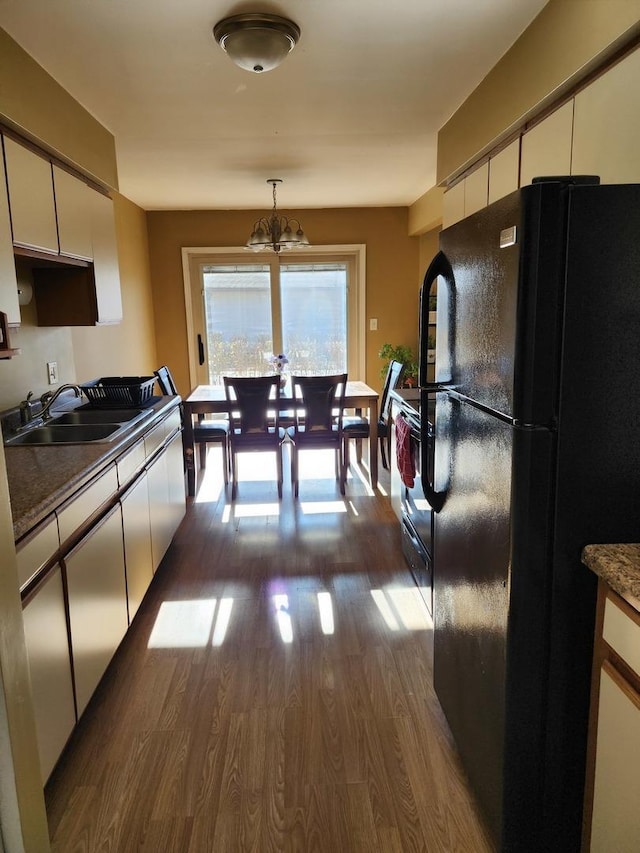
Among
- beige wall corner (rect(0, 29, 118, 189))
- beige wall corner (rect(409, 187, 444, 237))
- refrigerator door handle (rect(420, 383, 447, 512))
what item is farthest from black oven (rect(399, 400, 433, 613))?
beige wall corner (rect(409, 187, 444, 237))

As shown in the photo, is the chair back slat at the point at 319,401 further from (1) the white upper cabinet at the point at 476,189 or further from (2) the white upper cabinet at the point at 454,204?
(1) the white upper cabinet at the point at 476,189

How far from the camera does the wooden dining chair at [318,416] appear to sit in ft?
14.4

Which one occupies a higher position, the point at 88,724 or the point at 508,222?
the point at 508,222

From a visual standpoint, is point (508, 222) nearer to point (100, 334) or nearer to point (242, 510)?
point (242, 510)

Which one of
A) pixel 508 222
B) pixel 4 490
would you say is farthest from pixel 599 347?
pixel 4 490

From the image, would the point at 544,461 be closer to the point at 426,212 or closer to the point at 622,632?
the point at 622,632

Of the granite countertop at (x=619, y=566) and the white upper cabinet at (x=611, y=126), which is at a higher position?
the white upper cabinet at (x=611, y=126)

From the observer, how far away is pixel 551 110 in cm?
210

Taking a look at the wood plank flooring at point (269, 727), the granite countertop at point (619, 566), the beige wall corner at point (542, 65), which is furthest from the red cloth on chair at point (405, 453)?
the granite countertop at point (619, 566)

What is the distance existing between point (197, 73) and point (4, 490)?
2.23 metres

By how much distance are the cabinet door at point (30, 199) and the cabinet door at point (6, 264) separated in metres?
0.05

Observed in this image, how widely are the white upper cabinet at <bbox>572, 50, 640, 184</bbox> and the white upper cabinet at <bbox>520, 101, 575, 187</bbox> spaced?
55 millimetres

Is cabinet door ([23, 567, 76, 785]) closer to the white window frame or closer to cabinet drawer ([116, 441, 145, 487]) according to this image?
cabinet drawer ([116, 441, 145, 487])

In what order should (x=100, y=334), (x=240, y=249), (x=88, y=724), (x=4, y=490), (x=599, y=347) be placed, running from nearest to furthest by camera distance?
(x=4, y=490), (x=599, y=347), (x=88, y=724), (x=100, y=334), (x=240, y=249)
